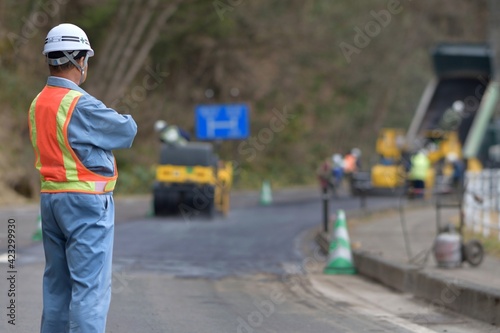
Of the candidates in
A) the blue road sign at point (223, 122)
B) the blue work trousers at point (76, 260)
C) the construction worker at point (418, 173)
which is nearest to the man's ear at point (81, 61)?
the blue work trousers at point (76, 260)

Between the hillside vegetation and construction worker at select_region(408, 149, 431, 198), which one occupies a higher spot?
the hillside vegetation

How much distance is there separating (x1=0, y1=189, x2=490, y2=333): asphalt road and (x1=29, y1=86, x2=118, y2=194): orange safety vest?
8.69 feet

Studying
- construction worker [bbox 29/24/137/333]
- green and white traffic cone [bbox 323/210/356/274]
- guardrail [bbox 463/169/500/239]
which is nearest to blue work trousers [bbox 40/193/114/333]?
construction worker [bbox 29/24/137/333]

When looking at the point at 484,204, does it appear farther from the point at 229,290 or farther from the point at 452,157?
the point at 452,157

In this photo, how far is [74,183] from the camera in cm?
640

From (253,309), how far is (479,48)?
3716cm

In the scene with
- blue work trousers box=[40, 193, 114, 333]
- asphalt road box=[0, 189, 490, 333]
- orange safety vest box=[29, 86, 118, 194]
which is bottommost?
asphalt road box=[0, 189, 490, 333]

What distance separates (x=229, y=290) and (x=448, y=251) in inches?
121

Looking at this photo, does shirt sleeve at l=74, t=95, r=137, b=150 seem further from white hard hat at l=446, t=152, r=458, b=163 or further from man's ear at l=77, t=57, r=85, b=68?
white hard hat at l=446, t=152, r=458, b=163

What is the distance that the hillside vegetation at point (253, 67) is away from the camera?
123 feet

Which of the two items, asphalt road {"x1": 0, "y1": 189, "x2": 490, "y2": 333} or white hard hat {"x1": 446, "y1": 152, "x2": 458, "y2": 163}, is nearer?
asphalt road {"x1": 0, "y1": 189, "x2": 490, "y2": 333}

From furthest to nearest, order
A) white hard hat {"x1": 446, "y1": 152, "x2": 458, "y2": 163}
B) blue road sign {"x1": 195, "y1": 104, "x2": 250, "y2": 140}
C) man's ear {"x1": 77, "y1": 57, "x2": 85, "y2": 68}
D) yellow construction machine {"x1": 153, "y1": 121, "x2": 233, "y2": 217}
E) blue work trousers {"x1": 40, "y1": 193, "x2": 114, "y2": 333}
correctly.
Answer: blue road sign {"x1": 195, "y1": 104, "x2": 250, "y2": 140} → white hard hat {"x1": 446, "y1": 152, "x2": 458, "y2": 163} → yellow construction machine {"x1": 153, "y1": 121, "x2": 233, "y2": 217} → man's ear {"x1": 77, "y1": 57, "x2": 85, "y2": 68} → blue work trousers {"x1": 40, "y1": 193, "x2": 114, "y2": 333}

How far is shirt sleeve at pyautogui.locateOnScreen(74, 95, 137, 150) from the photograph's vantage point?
6.44 metres

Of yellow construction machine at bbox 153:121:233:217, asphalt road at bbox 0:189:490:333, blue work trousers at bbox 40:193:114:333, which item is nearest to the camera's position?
blue work trousers at bbox 40:193:114:333
